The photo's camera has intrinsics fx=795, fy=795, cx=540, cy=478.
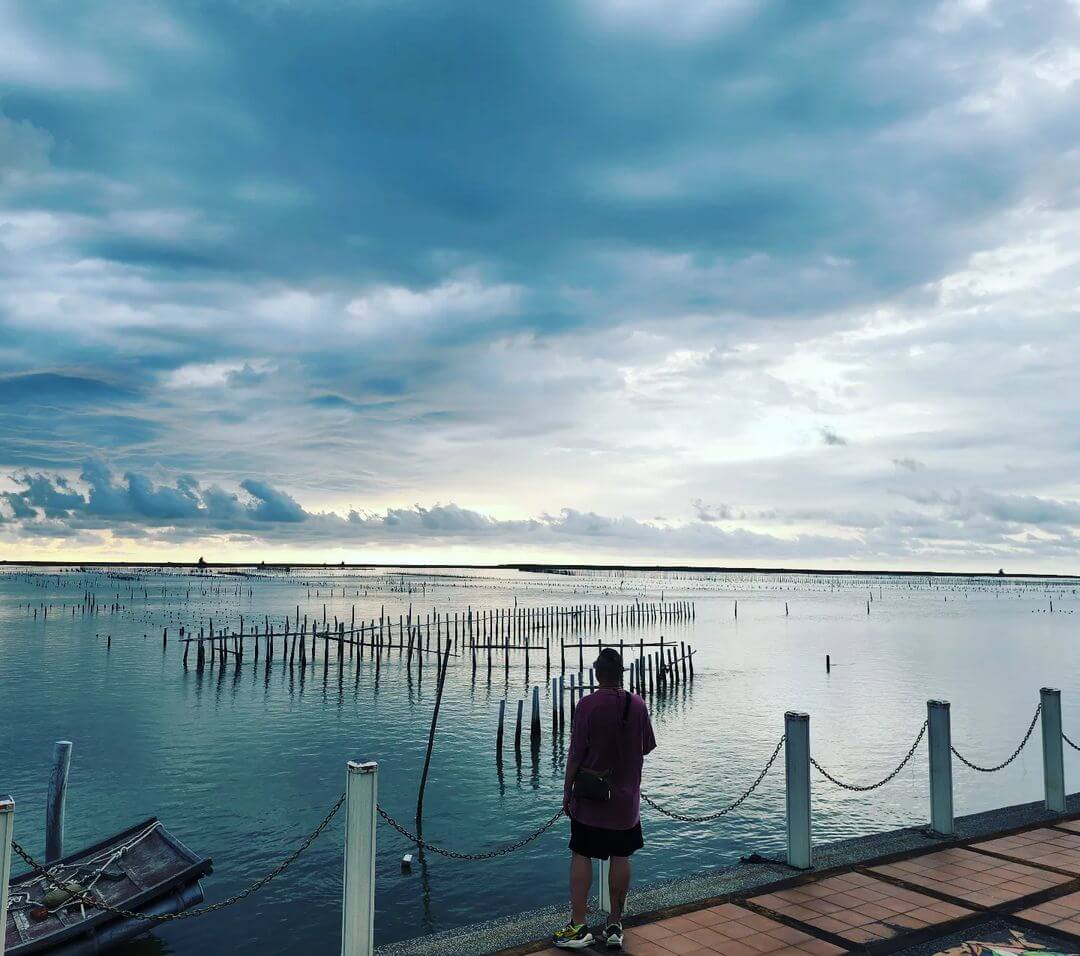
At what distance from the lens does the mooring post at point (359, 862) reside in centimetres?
589

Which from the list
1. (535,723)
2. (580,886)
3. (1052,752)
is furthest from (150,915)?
(535,723)

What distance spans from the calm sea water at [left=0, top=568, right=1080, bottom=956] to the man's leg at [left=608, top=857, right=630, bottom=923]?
23.9ft

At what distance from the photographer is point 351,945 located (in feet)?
19.3

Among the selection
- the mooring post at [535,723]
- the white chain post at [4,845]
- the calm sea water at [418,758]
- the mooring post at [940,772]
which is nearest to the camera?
the white chain post at [4,845]

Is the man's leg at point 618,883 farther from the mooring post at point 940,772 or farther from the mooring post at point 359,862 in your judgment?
the mooring post at point 940,772

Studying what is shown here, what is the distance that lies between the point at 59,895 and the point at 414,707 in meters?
22.3

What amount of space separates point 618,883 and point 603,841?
1.16ft

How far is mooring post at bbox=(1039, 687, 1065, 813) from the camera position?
10047mm

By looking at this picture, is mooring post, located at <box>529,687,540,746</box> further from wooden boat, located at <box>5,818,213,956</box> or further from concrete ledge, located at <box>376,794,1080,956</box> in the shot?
concrete ledge, located at <box>376,794,1080,956</box>

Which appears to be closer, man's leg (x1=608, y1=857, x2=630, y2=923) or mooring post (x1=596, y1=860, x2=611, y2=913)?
man's leg (x1=608, y1=857, x2=630, y2=923)

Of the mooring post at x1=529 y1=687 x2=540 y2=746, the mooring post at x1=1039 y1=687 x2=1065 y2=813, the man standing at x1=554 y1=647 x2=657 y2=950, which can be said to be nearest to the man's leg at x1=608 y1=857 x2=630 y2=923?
the man standing at x1=554 y1=647 x2=657 y2=950

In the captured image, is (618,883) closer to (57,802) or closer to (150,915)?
(150,915)

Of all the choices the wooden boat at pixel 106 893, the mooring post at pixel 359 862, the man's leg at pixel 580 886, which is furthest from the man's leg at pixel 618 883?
the wooden boat at pixel 106 893

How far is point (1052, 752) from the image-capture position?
10125 mm
